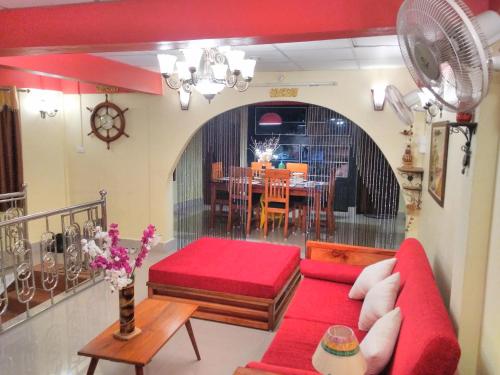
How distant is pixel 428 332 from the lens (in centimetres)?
152

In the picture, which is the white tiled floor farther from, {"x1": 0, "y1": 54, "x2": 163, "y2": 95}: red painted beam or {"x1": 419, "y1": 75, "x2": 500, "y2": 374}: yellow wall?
{"x1": 0, "y1": 54, "x2": 163, "y2": 95}: red painted beam

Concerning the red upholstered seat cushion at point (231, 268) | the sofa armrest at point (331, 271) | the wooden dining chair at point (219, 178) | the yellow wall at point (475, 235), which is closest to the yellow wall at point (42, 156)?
the wooden dining chair at point (219, 178)

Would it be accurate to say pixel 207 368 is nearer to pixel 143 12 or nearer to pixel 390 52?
pixel 143 12

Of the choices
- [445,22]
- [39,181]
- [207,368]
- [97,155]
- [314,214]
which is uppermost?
[445,22]

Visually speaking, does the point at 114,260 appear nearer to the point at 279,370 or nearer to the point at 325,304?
the point at 279,370

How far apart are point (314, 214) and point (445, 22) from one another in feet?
15.6

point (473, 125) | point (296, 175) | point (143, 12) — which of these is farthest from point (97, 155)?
point (473, 125)

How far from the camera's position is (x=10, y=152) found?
493cm

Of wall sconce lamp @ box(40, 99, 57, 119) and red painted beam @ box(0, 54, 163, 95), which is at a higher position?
red painted beam @ box(0, 54, 163, 95)

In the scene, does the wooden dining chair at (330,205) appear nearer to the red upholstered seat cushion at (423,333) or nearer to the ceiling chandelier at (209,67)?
the ceiling chandelier at (209,67)

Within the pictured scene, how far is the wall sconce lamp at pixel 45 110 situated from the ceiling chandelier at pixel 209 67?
283 centimetres

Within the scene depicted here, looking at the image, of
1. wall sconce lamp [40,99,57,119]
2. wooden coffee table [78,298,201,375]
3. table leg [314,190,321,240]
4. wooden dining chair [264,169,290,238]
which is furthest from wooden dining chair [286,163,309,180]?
wooden coffee table [78,298,201,375]

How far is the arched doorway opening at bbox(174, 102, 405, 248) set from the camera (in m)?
5.02

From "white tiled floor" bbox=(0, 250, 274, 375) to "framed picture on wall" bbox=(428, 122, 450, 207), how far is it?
1.75 meters
